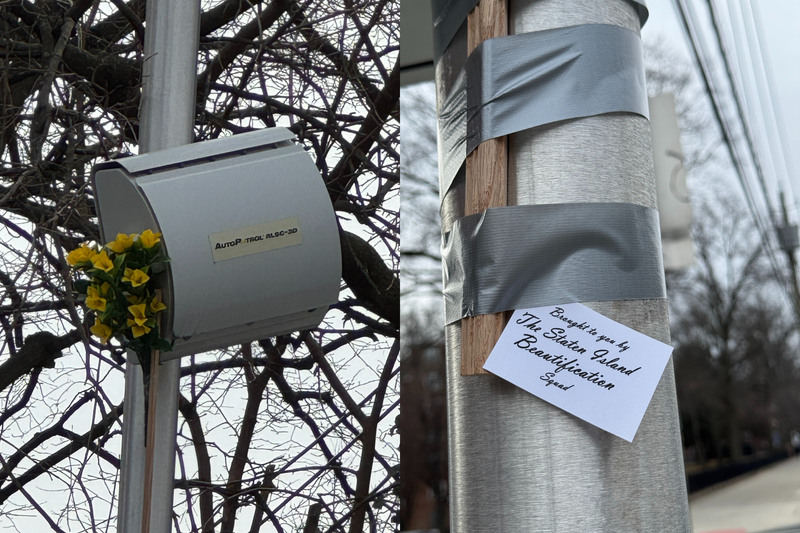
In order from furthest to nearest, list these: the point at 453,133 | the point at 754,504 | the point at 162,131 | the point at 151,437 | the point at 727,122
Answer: the point at 754,504 < the point at 727,122 < the point at 162,131 < the point at 151,437 < the point at 453,133

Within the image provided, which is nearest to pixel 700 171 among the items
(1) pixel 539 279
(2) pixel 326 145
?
(2) pixel 326 145

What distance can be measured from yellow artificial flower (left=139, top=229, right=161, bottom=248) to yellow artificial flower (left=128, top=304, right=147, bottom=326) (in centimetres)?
6

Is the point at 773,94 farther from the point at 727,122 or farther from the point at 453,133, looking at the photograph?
the point at 453,133

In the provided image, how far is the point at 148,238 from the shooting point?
0.64 m

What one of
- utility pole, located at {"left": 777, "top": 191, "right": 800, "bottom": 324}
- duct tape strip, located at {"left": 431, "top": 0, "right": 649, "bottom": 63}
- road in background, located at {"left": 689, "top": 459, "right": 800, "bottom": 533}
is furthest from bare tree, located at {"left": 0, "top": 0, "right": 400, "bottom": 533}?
utility pole, located at {"left": 777, "top": 191, "right": 800, "bottom": 324}

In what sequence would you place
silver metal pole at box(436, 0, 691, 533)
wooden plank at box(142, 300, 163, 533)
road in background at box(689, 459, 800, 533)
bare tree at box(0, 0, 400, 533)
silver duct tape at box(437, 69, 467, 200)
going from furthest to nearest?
road in background at box(689, 459, 800, 533) < bare tree at box(0, 0, 400, 533) < wooden plank at box(142, 300, 163, 533) < silver duct tape at box(437, 69, 467, 200) < silver metal pole at box(436, 0, 691, 533)

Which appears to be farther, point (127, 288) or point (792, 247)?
point (792, 247)

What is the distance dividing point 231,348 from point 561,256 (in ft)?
2.74

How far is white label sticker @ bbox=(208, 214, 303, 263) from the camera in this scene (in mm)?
653

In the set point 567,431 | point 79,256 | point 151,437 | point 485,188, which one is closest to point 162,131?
point 79,256

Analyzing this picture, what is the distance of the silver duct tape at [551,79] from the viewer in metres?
0.53

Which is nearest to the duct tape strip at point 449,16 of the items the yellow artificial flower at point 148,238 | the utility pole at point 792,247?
the yellow artificial flower at point 148,238

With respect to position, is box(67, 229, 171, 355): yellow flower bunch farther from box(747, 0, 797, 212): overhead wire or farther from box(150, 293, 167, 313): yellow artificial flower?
box(747, 0, 797, 212): overhead wire

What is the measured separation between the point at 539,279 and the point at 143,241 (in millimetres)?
365
